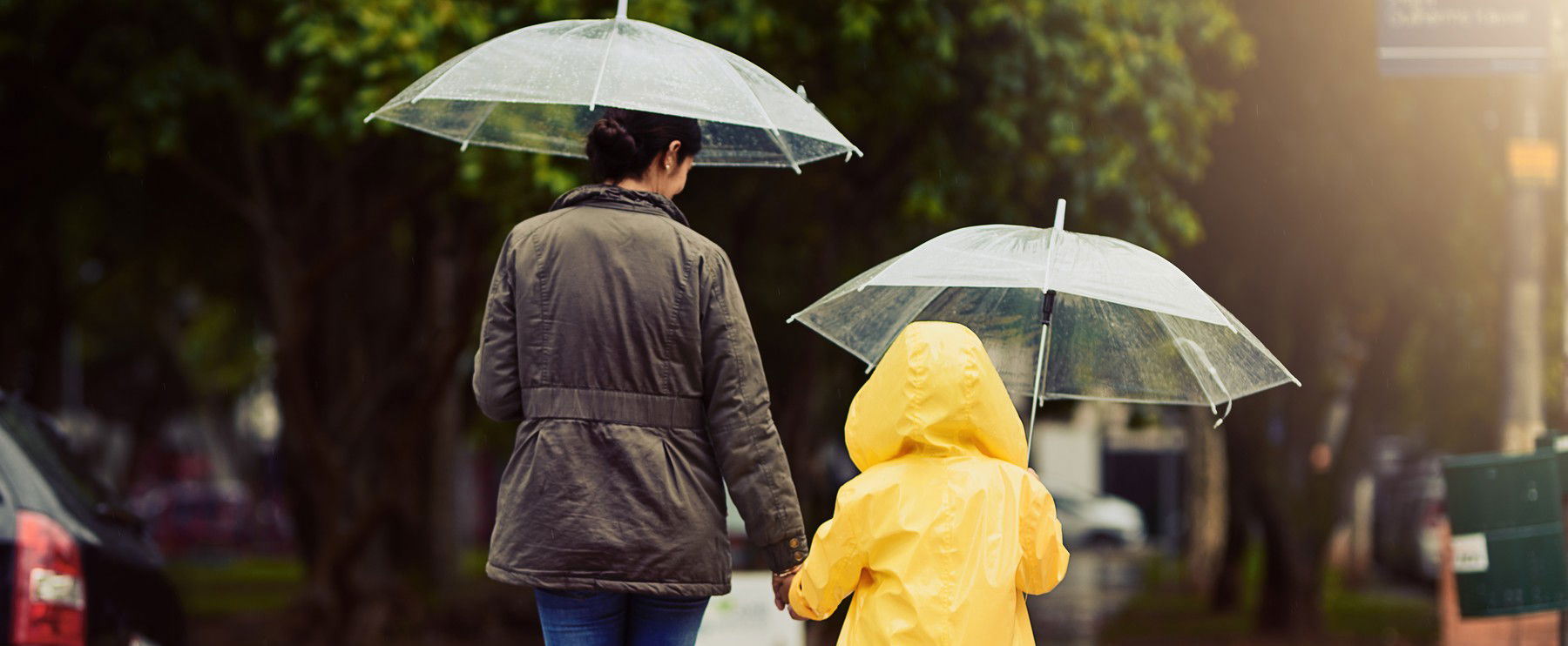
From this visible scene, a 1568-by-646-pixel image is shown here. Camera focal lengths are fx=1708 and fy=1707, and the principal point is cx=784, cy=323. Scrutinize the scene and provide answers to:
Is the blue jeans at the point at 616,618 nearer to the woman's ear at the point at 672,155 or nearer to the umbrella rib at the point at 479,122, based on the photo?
the woman's ear at the point at 672,155

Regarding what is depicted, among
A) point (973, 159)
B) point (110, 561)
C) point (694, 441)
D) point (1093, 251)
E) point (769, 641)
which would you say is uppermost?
point (973, 159)

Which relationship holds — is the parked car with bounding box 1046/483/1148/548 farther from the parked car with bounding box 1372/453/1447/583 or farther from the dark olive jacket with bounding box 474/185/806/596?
the dark olive jacket with bounding box 474/185/806/596

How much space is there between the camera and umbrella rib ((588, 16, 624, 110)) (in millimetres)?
3793

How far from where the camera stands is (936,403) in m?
3.57

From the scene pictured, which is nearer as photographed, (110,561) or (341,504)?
(110,561)

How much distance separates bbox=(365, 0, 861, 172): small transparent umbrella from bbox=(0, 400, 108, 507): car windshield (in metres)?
1.64

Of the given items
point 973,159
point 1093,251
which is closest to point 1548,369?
point 973,159

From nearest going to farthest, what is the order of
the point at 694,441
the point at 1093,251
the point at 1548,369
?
the point at 694,441, the point at 1093,251, the point at 1548,369

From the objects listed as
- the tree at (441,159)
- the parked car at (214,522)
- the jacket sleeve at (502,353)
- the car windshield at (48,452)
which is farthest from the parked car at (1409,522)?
the parked car at (214,522)

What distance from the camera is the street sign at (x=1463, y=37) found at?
680 cm

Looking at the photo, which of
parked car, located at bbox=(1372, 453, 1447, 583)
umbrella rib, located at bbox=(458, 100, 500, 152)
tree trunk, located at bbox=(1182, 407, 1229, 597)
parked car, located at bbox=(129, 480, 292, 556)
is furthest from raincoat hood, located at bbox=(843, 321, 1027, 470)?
parked car, located at bbox=(129, 480, 292, 556)

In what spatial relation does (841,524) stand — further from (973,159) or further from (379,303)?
(379,303)

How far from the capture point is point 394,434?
38.0 ft

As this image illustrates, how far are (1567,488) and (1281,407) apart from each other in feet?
31.2
